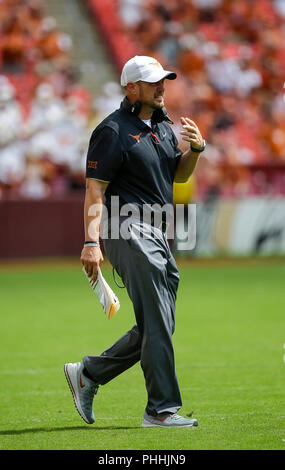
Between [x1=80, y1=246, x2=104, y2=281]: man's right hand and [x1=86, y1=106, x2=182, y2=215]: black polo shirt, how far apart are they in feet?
1.29

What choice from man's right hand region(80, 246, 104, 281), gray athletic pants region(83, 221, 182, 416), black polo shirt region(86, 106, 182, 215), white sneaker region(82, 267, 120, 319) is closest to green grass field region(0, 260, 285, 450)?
gray athletic pants region(83, 221, 182, 416)

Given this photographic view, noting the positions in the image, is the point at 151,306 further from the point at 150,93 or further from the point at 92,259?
the point at 150,93

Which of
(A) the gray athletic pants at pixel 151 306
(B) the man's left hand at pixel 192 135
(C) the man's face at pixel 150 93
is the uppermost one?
(C) the man's face at pixel 150 93

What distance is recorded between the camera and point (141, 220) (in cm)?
568

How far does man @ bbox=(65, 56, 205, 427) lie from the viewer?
552 cm

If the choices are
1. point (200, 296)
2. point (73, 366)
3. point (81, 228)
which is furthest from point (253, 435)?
point (81, 228)

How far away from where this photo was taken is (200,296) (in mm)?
13805

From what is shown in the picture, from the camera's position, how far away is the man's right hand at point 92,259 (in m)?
5.48

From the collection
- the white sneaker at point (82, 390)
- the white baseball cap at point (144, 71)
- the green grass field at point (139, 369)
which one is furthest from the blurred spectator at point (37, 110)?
the white baseball cap at point (144, 71)

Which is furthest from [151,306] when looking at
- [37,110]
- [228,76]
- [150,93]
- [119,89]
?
[228,76]

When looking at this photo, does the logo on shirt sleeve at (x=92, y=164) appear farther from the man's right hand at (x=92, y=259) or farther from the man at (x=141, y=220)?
the man's right hand at (x=92, y=259)

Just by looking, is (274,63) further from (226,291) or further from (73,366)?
(73,366)

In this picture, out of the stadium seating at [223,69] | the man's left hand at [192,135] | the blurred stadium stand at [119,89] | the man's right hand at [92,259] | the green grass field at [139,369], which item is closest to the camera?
the green grass field at [139,369]

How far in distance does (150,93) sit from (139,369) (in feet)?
11.2
